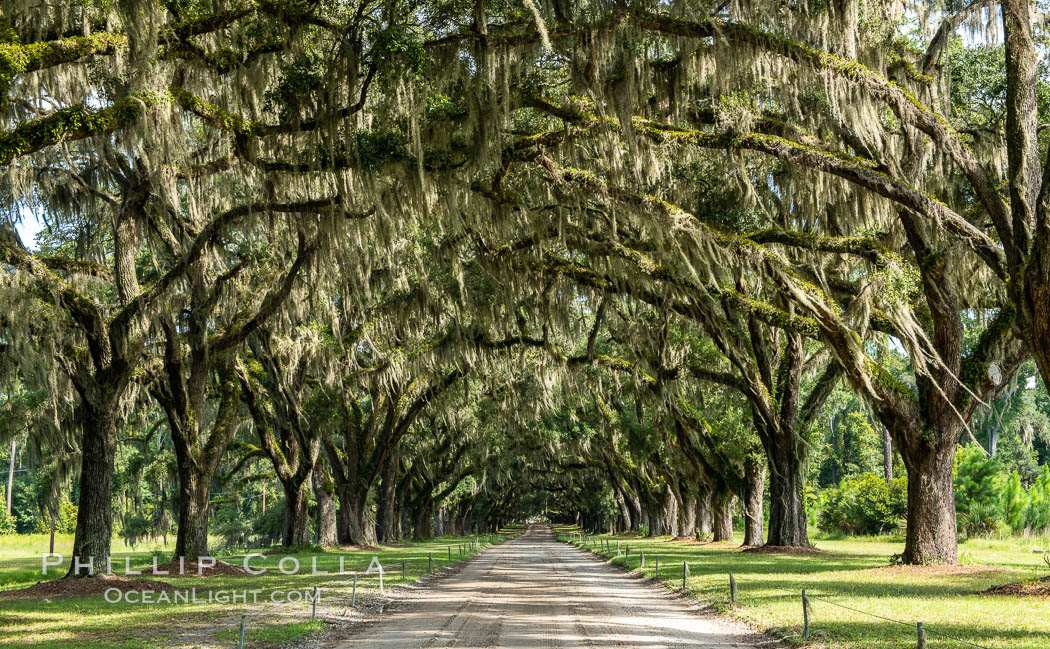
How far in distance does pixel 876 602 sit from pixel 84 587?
13092 millimetres

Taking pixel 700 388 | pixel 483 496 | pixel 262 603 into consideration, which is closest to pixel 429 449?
pixel 700 388

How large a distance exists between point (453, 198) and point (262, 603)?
742 cm

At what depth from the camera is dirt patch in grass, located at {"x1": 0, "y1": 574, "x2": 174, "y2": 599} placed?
47.4ft

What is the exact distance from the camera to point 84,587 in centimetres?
1485

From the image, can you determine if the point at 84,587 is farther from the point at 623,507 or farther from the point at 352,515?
the point at 623,507

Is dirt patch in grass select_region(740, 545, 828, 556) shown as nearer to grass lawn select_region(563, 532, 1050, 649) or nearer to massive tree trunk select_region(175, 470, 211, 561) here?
grass lawn select_region(563, 532, 1050, 649)

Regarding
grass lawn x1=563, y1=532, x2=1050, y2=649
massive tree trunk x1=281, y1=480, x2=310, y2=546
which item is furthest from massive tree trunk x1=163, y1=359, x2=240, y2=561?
grass lawn x1=563, y1=532, x2=1050, y2=649

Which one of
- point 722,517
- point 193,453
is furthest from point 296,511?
point 722,517

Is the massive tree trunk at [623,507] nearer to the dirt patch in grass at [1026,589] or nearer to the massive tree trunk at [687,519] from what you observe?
the massive tree trunk at [687,519]

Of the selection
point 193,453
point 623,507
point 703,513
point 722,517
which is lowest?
point 623,507

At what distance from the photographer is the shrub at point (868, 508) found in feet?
137

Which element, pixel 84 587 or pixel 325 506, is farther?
pixel 325 506

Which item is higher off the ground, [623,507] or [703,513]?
[703,513]

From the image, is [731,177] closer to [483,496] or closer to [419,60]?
[419,60]
